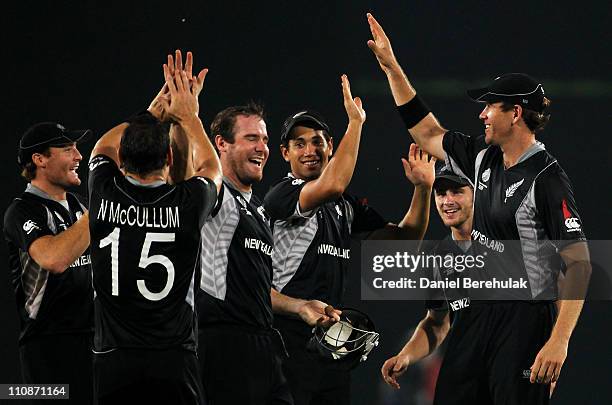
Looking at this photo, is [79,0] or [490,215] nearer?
[490,215]

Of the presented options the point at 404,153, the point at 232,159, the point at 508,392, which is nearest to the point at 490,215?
the point at 508,392

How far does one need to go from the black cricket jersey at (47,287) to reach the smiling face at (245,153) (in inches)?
35.3

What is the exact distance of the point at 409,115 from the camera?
462 cm

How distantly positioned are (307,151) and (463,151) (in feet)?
3.01

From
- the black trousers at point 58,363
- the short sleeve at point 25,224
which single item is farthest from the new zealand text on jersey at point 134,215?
the black trousers at point 58,363

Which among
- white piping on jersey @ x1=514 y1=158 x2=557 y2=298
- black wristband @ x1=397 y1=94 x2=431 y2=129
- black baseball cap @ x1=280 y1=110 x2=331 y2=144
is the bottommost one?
white piping on jersey @ x1=514 y1=158 x2=557 y2=298

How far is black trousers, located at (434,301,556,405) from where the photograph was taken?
4.20m

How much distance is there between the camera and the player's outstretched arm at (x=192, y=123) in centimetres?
Answer: 363

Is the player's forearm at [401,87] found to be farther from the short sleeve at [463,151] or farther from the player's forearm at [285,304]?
the player's forearm at [285,304]

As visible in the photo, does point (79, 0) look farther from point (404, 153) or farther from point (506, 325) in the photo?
point (506, 325)

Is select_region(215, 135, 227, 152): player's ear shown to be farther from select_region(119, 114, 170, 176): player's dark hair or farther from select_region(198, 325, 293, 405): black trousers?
select_region(119, 114, 170, 176): player's dark hair

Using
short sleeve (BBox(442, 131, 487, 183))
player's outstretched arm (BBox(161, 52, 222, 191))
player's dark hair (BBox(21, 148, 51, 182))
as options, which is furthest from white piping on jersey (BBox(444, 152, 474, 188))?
player's dark hair (BBox(21, 148, 51, 182))

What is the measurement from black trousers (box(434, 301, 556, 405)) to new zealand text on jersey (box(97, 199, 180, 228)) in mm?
1665

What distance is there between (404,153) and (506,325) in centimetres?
309
